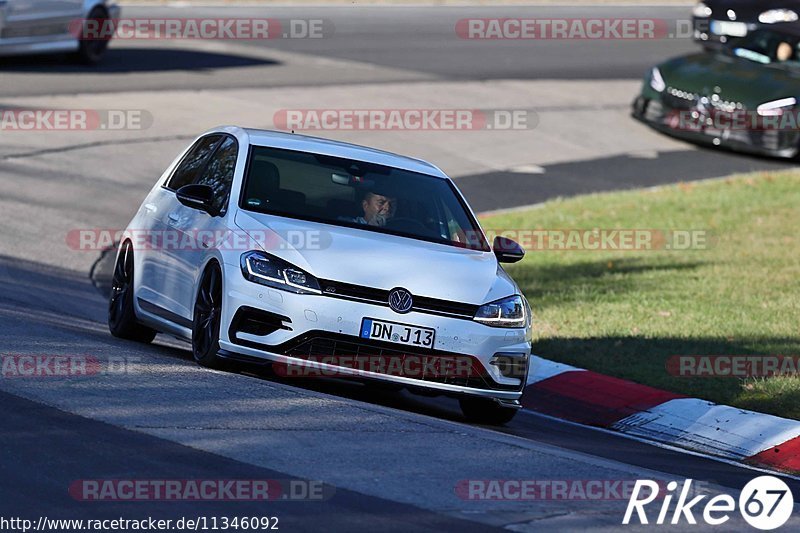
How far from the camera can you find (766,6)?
25.6m

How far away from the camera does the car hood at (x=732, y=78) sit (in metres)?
21.8

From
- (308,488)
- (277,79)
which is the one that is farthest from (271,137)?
(277,79)

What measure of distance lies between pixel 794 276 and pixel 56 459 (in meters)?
9.72

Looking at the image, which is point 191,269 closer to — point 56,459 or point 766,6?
point 56,459

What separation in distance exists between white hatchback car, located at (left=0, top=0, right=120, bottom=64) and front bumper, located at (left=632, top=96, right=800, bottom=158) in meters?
8.30

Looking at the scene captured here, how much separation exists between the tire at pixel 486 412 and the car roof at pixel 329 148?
1.73 metres

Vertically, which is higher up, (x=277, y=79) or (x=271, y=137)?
(x=271, y=137)

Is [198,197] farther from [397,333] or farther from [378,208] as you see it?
[397,333]
